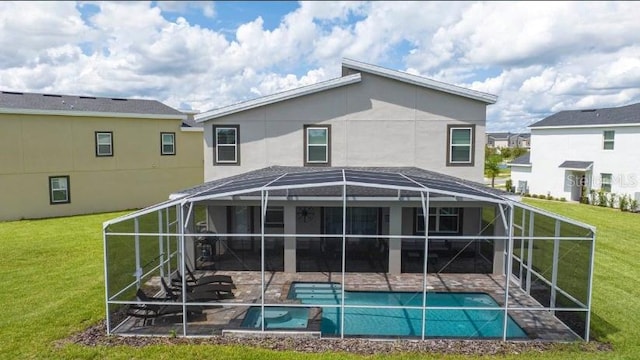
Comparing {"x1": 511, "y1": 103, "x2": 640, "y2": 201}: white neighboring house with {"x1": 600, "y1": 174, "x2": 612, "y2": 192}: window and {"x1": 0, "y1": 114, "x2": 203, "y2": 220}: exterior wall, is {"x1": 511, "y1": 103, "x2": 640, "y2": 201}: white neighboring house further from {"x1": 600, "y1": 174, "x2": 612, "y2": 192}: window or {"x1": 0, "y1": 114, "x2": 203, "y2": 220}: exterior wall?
{"x1": 0, "y1": 114, "x2": 203, "y2": 220}: exterior wall

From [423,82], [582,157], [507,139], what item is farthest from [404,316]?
[507,139]

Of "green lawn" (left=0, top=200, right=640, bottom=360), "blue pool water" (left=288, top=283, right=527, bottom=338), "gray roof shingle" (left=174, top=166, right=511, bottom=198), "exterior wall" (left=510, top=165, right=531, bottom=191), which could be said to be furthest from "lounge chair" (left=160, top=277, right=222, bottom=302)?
"exterior wall" (left=510, top=165, right=531, bottom=191)

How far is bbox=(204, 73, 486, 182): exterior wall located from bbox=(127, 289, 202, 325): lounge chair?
760 cm

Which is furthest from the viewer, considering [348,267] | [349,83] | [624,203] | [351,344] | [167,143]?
[167,143]

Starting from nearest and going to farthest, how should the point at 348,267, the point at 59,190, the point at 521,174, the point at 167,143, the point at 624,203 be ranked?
the point at 348,267 → the point at 59,190 → the point at 624,203 → the point at 167,143 → the point at 521,174

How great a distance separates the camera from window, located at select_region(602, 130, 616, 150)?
29344mm

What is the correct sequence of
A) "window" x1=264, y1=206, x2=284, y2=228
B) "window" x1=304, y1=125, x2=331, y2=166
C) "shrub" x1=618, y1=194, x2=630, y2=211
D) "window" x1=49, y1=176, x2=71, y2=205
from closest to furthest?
1. "window" x1=304, y1=125, x2=331, y2=166
2. "window" x1=264, y1=206, x2=284, y2=228
3. "window" x1=49, y1=176, x2=71, y2=205
4. "shrub" x1=618, y1=194, x2=630, y2=211

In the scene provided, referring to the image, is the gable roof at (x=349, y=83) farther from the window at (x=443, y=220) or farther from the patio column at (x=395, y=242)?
the patio column at (x=395, y=242)

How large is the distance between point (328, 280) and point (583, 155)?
89.3 feet

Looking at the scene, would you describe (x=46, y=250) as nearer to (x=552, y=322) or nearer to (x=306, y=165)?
(x=306, y=165)

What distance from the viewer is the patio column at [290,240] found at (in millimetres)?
13539

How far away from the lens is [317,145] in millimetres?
16859

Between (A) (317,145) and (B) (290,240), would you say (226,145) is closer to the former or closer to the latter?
(A) (317,145)

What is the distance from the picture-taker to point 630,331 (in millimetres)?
9430
